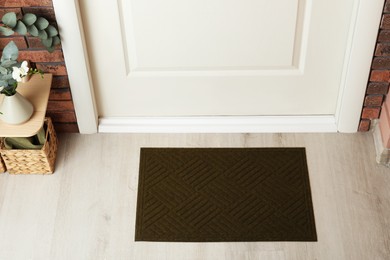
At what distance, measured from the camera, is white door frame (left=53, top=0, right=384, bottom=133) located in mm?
2246

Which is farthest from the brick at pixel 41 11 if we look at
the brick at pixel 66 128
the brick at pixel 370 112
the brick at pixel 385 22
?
the brick at pixel 370 112

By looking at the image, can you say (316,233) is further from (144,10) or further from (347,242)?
(144,10)

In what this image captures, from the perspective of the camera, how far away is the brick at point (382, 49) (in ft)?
7.58

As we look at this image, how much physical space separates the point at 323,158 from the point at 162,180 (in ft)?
2.27

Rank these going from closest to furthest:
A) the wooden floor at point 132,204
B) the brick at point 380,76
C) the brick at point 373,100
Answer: the wooden floor at point 132,204 < the brick at point 380,76 < the brick at point 373,100

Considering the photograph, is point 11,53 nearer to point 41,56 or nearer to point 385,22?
point 41,56

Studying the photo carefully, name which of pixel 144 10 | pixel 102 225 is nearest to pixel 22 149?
pixel 102 225

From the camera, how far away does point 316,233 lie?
2334 mm

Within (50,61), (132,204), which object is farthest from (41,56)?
(132,204)

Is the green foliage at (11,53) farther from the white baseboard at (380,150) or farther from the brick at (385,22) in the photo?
the white baseboard at (380,150)

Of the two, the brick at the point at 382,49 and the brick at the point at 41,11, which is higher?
the brick at the point at 41,11

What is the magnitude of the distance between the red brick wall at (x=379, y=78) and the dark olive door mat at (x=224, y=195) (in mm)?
316

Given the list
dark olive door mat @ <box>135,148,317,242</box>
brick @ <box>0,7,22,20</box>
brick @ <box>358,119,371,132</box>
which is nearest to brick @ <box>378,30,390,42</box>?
brick @ <box>358,119,371,132</box>

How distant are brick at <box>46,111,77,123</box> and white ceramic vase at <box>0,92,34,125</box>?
290 mm
